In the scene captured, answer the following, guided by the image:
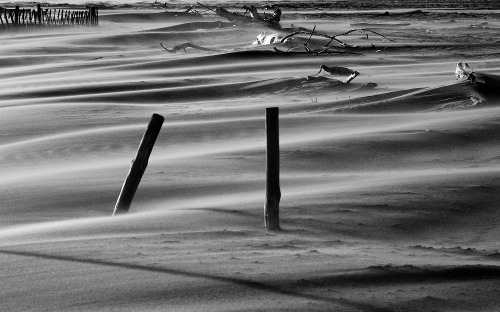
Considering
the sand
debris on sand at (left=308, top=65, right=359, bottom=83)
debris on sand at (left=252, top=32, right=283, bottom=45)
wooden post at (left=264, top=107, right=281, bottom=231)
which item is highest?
wooden post at (left=264, top=107, right=281, bottom=231)

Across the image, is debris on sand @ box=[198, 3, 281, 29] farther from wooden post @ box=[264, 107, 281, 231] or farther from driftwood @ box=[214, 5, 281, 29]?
wooden post @ box=[264, 107, 281, 231]

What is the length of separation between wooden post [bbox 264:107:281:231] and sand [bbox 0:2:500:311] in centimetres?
11

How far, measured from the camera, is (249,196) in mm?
5188

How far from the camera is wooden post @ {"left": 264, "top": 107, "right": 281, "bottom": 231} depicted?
164 inches

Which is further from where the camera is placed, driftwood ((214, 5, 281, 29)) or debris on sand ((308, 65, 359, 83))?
driftwood ((214, 5, 281, 29))

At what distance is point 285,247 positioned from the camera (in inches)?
153

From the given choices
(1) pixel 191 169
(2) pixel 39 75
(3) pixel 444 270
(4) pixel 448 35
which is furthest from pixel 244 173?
(4) pixel 448 35

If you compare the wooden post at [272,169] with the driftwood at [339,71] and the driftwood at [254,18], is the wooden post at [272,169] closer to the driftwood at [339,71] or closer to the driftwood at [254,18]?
the driftwood at [339,71]

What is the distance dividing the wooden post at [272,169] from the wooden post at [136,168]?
83 cm

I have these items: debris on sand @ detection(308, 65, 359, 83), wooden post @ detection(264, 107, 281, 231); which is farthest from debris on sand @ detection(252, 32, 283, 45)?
wooden post @ detection(264, 107, 281, 231)

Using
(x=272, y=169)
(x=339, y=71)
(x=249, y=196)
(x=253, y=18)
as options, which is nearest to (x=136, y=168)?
(x=249, y=196)

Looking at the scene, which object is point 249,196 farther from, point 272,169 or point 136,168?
point 272,169

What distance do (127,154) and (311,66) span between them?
7.75 m

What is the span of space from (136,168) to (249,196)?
2.58 ft
